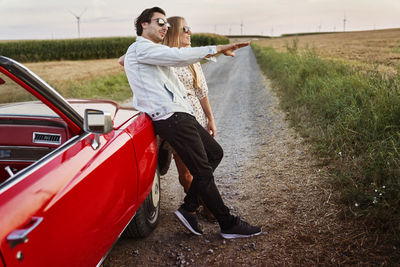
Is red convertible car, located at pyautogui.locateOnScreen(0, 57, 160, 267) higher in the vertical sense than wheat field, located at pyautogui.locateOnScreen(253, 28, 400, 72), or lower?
lower

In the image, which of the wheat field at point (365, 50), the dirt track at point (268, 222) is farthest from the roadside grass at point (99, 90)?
the dirt track at point (268, 222)

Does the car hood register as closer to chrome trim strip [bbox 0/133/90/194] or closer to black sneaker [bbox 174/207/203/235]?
chrome trim strip [bbox 0/133/90/194]

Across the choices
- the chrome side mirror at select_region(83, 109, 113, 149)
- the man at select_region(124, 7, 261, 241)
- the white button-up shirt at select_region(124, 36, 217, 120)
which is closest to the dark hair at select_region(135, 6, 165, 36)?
the man at select_region(124, 7, 261, 241)

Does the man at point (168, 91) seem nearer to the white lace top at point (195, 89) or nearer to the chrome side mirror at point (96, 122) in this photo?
the white lace top at point (195, 89)

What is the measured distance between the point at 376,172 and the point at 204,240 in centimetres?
172

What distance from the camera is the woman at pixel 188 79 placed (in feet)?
10.3

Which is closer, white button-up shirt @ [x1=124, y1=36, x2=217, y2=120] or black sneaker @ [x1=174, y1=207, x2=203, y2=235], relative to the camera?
white button-up shirt @ [x1=124, y1=36, x2=217, y2=120]

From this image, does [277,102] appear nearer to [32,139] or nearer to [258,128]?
[258,128]

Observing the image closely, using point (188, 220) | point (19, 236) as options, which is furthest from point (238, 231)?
point (19, 236)

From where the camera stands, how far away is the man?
2559 millimetres

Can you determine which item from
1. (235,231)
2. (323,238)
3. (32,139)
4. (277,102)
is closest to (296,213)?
(323,238)

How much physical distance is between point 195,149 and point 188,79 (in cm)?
80

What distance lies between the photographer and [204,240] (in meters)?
3.17

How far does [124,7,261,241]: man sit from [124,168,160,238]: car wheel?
0.45 metres
